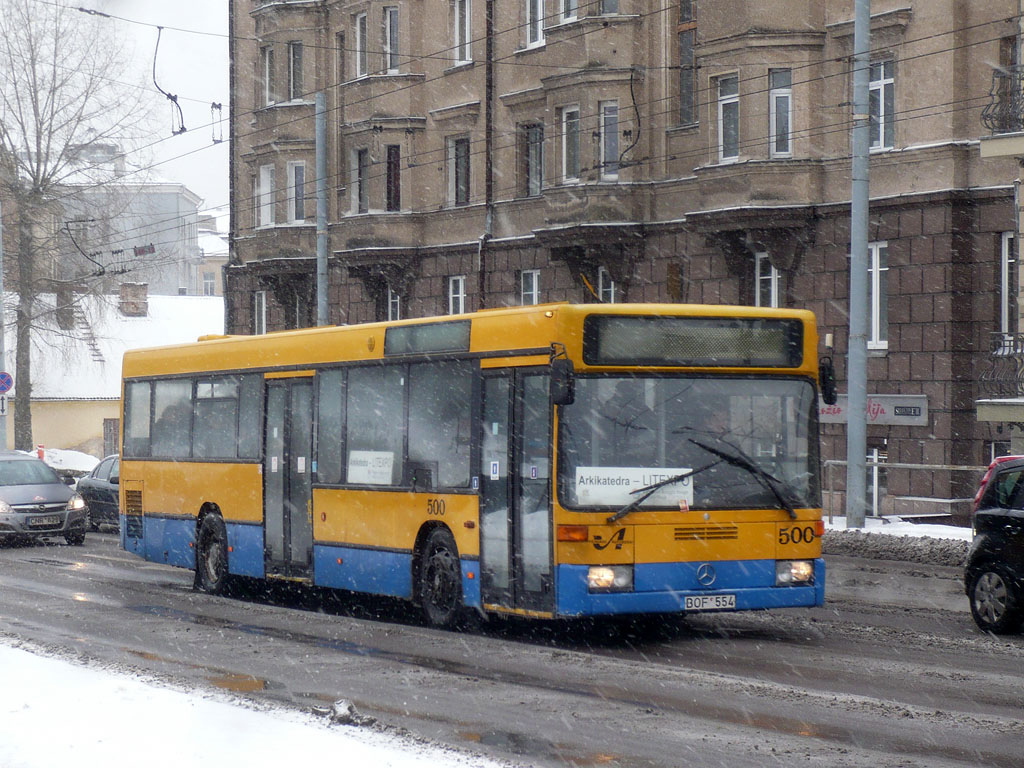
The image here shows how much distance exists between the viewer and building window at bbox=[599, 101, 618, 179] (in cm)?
3300

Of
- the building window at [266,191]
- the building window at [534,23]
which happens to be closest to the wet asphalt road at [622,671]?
the building window at [534,23]

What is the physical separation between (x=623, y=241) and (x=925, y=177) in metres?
6.96

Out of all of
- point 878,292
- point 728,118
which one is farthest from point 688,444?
point 728,118

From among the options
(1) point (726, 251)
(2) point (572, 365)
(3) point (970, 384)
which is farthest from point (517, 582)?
(1) point (726, 251)

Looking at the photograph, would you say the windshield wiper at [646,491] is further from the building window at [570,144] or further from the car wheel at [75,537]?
the building window at [570,144]

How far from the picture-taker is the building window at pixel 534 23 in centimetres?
3550

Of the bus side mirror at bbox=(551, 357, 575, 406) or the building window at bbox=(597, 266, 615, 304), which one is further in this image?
the building window at bbox=(597, 266, 615, 304)

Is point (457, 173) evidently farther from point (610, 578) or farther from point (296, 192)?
point (610, 578)

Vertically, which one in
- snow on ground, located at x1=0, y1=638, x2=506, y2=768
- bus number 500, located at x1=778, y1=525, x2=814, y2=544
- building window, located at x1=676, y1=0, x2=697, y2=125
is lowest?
snow on ground, located at x1=0, y1=638, x2=506, y2=768

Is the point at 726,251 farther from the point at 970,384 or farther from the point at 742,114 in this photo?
the point at 970,384

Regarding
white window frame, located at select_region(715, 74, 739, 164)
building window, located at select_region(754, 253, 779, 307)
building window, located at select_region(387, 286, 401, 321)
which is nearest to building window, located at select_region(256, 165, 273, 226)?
building window, located at select_region(387, 286, 401, 321)

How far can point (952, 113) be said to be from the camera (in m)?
27.2

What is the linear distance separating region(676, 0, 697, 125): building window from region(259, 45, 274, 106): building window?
15.1 metres

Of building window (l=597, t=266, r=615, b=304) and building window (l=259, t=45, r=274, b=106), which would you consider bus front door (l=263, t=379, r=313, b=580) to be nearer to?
building window (l=597, t=266, r=615, b=304)
